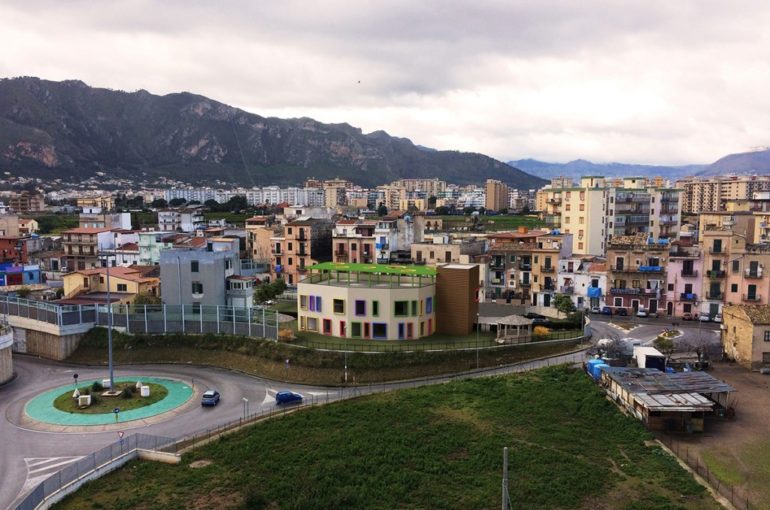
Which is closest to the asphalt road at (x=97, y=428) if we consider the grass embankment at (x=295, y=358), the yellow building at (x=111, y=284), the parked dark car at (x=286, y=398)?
the parked dark car at (x=286, y=398)

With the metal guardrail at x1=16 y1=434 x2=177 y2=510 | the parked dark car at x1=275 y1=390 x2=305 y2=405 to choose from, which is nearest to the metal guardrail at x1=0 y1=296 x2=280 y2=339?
the parked dark car at x1=275 y1=390 x2=305 y2=405

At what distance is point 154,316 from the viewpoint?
5288 cm

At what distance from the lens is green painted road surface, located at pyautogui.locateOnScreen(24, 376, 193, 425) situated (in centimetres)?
3666

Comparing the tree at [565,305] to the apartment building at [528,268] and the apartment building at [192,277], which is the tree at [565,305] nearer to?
the apartment building at [528,268]

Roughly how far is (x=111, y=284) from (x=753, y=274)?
199 feet

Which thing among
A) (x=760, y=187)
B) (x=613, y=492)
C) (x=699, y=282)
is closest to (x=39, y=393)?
(x=613, y=492)

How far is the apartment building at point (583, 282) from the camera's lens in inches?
2403

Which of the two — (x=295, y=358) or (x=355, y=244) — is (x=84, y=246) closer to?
(x=355, y=244)

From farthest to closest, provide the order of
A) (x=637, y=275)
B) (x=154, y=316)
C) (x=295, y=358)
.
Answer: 1. (x=637, y=275)
2. (x=154, y=316)
3. (x=295, y=358)

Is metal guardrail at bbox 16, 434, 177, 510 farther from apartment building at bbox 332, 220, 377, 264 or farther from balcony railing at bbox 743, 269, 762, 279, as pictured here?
balcony railing at bbox 743, 269, 762, 279

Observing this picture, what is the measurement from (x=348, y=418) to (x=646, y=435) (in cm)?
1558

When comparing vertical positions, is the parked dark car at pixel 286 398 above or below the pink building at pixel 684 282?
below

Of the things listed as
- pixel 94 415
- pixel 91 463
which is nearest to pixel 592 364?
pixel 91 463

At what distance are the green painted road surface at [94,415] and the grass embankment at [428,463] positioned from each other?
26.2 ft
